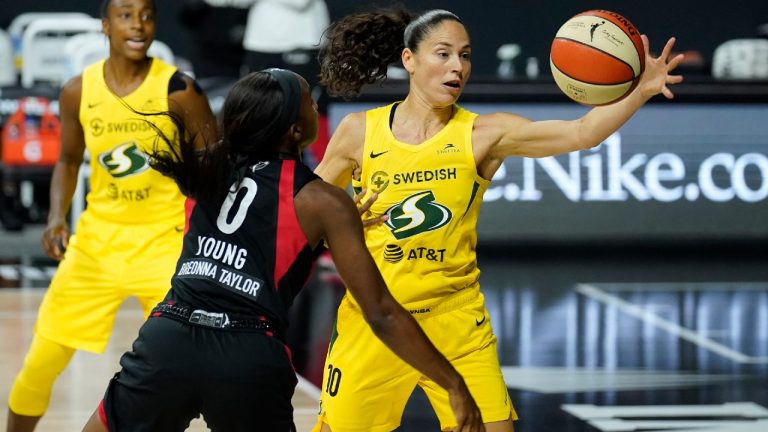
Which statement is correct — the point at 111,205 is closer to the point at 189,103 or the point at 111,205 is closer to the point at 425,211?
the point at 189,103

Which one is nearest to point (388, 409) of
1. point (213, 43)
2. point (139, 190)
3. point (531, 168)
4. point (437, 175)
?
point (437, 175)

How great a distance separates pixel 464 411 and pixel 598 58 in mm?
1469

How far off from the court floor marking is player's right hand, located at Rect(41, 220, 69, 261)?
3.87 m

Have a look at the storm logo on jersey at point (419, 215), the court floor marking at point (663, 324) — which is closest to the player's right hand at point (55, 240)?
the storm logo on jersey at point (419, 215)

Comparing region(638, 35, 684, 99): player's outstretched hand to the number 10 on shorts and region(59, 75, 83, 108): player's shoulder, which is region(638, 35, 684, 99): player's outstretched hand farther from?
region(59, 75, 83, 108): player's shoulder

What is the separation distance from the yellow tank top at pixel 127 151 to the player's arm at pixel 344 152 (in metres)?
1.07

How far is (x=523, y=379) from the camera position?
283 inches

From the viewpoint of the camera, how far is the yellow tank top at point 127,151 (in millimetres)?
5406

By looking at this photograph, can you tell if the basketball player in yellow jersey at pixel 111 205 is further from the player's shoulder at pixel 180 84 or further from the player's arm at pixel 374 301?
the player's arm at pixel 374 301

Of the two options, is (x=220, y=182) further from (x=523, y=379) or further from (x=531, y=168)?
(x=531, y=168)

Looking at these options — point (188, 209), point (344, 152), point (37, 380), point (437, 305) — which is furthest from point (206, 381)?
point (37, 380)

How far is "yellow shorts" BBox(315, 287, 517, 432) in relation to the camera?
4.32 metres

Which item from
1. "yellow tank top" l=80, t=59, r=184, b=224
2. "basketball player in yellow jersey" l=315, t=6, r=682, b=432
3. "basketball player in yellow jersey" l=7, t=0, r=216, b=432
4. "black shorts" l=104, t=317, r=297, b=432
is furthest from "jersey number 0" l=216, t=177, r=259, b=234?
"yellow tank top" l=80, t=59, r=184, b=224

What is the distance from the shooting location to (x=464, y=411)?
340cm
